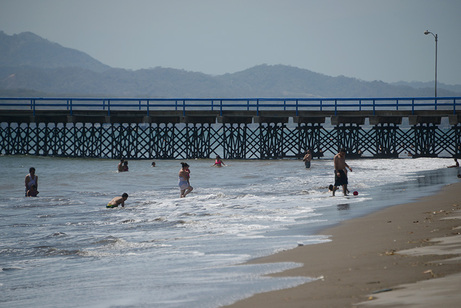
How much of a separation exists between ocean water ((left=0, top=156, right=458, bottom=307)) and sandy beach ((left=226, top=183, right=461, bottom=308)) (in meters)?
0.40

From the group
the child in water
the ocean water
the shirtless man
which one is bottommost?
the ocean water

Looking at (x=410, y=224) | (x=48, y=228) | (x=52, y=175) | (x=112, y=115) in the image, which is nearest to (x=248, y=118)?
(x=112, y=115)

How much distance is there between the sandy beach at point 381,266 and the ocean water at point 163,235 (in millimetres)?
396

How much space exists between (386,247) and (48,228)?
7.85 metres

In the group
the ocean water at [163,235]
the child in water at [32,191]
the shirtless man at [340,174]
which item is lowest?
the ocean water at [163,235]

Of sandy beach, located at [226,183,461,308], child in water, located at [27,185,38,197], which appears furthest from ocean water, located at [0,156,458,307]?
sandy beach, located at [226,183,461,308]

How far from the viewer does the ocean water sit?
23.7 feet

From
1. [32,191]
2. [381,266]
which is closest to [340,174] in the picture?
[32,191]

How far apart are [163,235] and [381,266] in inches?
221

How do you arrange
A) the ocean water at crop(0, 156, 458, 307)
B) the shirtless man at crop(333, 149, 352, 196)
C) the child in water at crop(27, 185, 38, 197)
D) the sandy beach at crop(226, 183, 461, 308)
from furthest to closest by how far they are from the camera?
the child in water at crop(27, 185, 38, 197) < the shirtless man at crop(333, 149, 352, 196) < the ocean water at crop(0, 156, 458, 307) < the sandy beach at crop(226, 183, 461, 308)

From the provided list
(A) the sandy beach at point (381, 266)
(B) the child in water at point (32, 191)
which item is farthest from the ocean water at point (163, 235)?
(A) the sandy beach at point (381, 266)

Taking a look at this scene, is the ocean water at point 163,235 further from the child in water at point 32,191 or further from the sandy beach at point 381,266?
the sandy beach at point 381,266

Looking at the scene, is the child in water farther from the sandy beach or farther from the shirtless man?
the sandy beach

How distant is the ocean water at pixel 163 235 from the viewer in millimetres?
7215
